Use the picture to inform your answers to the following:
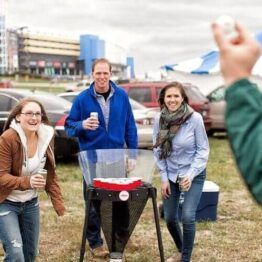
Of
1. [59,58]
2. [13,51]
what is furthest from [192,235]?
[59,58]

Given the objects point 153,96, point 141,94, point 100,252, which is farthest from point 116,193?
point 141,94

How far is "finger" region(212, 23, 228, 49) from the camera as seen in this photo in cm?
108

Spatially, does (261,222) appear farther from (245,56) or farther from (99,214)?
(245,56)

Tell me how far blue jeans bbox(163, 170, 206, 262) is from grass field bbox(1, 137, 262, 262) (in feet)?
1.71

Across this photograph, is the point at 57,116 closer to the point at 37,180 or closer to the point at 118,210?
the point at 118,210

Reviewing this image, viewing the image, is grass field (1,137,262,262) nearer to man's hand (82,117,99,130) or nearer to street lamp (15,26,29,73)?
man's hand (82,117,99,130)

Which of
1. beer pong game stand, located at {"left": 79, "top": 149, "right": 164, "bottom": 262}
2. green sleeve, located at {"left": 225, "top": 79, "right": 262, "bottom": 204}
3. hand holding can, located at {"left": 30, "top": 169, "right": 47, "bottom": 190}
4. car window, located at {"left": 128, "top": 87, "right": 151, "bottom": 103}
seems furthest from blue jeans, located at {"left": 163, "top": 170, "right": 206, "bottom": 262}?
car window, located at {"left": 128, "top": 87, "right": 151, "bottom": 103}

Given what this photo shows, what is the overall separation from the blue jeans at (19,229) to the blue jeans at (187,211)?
1.41m

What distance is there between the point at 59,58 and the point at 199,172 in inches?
5648

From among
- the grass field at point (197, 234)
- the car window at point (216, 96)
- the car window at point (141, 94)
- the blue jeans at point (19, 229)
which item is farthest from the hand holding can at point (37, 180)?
the car window at point (216, 96)

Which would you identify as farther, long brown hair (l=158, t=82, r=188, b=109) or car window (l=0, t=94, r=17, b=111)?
car window (l=0, t=94, r=17, b=111)

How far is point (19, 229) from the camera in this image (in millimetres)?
3939

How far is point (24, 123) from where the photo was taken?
4.01 m

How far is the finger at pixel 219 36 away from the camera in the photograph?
1.08 m
